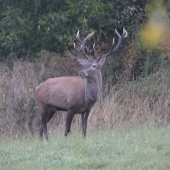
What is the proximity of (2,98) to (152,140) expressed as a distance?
6.28 metres

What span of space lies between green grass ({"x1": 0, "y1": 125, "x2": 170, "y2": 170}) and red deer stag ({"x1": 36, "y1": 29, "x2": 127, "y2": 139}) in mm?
1598

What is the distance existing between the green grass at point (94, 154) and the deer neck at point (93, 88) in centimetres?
159

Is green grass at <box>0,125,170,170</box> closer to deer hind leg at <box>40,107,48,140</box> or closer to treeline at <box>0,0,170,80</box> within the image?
deer hind leg at <box>40,107,48,140</box>

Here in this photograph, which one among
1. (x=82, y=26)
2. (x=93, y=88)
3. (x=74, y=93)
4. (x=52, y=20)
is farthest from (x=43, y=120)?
(x=82, y=26)

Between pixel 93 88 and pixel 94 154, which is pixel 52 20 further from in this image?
pixel 94 154

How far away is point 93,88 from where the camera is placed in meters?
12.0

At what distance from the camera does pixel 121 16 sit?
17.9 metres

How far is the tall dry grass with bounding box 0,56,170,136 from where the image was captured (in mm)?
14086

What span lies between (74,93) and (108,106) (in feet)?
8.52

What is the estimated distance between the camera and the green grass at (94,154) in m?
7.80

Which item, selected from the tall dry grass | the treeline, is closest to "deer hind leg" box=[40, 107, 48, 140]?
the tall dry grass

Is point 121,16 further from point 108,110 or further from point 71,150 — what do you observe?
point 71,150

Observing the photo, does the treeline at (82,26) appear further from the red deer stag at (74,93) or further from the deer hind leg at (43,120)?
the deer hind leg at (43,120)

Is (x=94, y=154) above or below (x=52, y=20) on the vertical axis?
below
